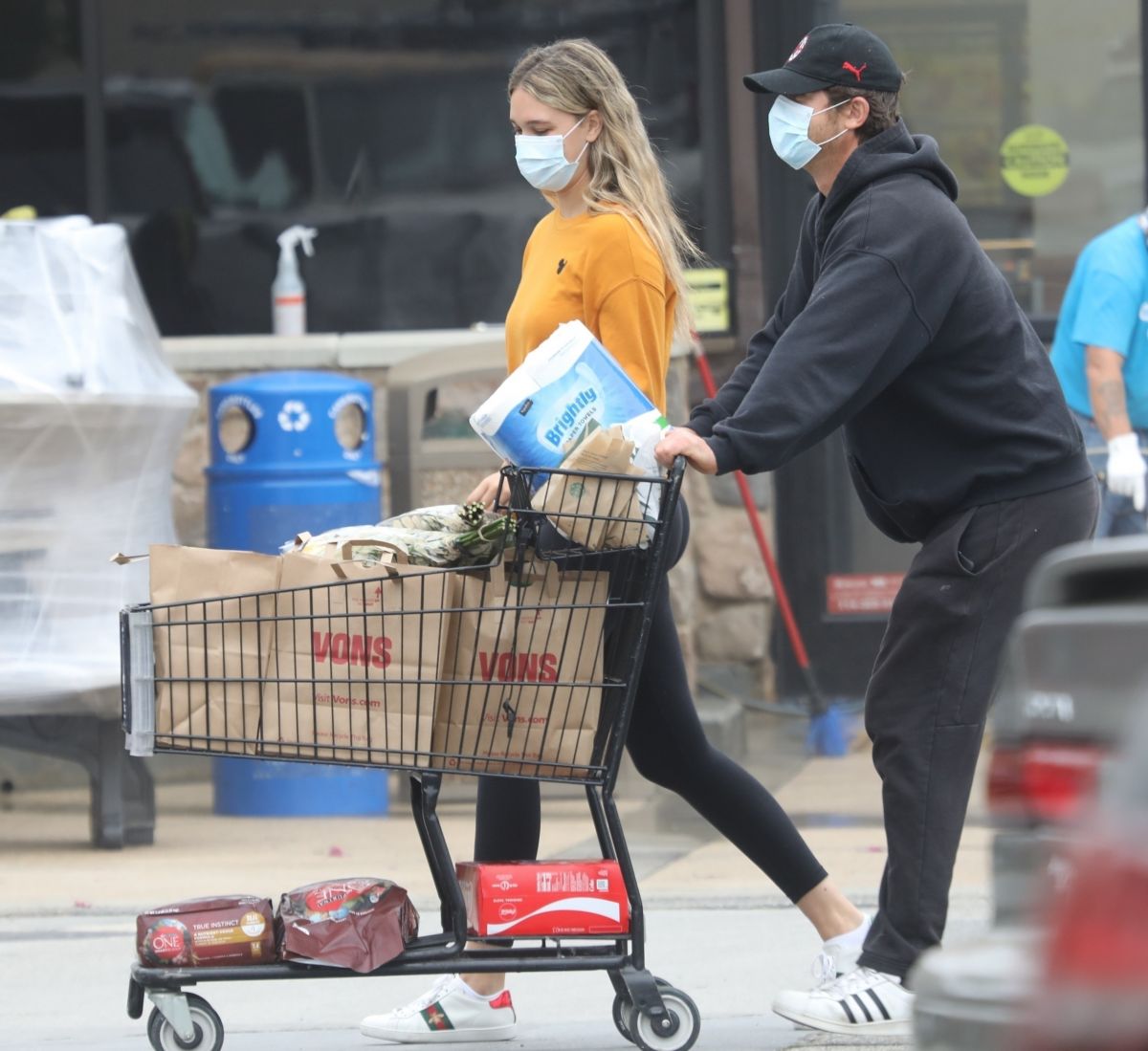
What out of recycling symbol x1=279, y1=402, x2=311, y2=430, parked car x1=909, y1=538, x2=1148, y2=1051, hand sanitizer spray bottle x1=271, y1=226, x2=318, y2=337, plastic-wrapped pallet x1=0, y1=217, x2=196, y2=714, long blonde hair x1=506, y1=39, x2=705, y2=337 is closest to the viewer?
parked car x1=909, y1=538, x2=1148, y2=1051

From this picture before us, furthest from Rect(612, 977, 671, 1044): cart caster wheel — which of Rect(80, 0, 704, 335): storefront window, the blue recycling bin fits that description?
Rect(80, 0, 704, 335): storefront window

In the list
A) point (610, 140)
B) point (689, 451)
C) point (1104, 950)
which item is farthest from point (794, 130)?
point (1104, 950)

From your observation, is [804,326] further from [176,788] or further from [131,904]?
[176,788]

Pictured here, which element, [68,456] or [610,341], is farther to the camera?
[68,456]

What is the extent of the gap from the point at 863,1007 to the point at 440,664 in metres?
1.00

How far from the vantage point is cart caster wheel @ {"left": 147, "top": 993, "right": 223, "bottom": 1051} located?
3.72 m

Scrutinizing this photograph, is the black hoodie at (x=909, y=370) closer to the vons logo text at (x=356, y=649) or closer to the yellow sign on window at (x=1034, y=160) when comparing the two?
the vons logo text at (x=356, y=649)

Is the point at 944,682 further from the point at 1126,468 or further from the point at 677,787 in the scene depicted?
the point at 1126,468

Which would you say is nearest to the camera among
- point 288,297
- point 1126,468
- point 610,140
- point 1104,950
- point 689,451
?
point 1104,950

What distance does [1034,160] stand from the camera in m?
8.17

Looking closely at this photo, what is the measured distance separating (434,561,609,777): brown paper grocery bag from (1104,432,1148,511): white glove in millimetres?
3607

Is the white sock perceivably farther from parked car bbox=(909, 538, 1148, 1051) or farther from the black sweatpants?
parked car bbox=(909, 538, 1148, 1051)

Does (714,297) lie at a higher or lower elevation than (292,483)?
higher

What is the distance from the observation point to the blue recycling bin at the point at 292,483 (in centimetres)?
648
